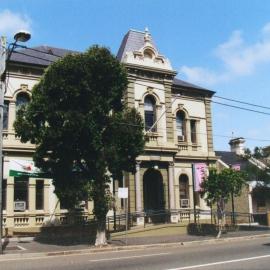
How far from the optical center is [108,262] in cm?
1560

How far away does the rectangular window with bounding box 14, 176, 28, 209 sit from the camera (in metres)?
27.2

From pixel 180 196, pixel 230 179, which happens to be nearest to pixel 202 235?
pixel 230 179

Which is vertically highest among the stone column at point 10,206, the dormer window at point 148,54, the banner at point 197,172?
the dormer window at point 148,54

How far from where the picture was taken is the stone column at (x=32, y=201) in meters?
27.1

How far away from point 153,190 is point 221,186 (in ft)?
21.0

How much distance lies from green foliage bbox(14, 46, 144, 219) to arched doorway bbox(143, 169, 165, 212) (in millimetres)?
8844

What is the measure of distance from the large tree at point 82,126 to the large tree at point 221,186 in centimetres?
595

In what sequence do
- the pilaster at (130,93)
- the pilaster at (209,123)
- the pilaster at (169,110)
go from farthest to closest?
the pilaster at (209,123) < the pilaster at (169,110) < the pilaster at (130,93)

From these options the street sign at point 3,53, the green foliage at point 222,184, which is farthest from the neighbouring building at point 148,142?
the street sign at point 3,53

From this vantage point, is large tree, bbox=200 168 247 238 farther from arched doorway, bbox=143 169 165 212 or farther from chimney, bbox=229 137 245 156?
chimney, bbox=229 137 245 156

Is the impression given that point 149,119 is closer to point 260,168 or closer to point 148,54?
point 148,54

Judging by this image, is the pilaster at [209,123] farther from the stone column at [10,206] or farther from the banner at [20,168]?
Answer: the stone column at [10,206]

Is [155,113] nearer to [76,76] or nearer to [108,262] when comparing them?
[76,76]

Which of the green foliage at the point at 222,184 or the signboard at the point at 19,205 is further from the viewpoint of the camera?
the signboard at the point at 19,205
